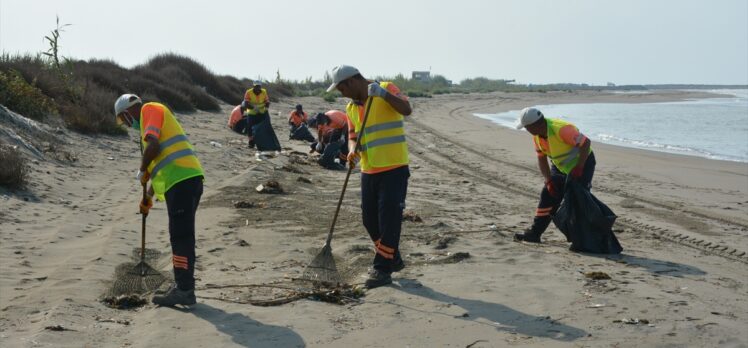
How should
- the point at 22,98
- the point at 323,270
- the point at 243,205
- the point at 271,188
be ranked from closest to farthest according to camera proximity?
1. the point at 323,270
2. the point at 243,205
3. the point at 271,188
4. the point at 22,98

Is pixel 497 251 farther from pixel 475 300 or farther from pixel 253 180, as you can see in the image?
pixel 253 180

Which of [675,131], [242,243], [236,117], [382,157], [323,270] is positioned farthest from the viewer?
[675,131]

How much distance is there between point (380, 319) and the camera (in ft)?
20.1

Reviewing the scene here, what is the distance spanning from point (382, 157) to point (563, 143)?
251 centimetres

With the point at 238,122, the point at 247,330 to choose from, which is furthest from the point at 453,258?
the point at 238,122

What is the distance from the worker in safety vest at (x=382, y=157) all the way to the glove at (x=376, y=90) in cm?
10

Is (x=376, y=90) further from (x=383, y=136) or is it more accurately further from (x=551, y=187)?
(x=551, y=187)

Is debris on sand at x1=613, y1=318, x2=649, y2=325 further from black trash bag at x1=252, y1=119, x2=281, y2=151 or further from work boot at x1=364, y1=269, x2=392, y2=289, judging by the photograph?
black trash bag at x1=252, y1=119, x2=281, y2=151

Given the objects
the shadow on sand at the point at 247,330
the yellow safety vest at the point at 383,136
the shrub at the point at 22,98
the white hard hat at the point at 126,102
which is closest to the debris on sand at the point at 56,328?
the shadow on sand at the point at 247,330

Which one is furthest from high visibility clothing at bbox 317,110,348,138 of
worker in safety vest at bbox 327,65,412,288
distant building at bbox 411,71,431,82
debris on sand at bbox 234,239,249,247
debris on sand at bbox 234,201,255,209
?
distant building at bbox 411,71,431,82

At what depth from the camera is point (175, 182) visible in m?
6.37

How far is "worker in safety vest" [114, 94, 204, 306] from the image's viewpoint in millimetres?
6363

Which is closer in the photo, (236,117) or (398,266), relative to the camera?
(398,266)

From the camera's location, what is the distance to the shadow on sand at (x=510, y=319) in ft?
18.7
